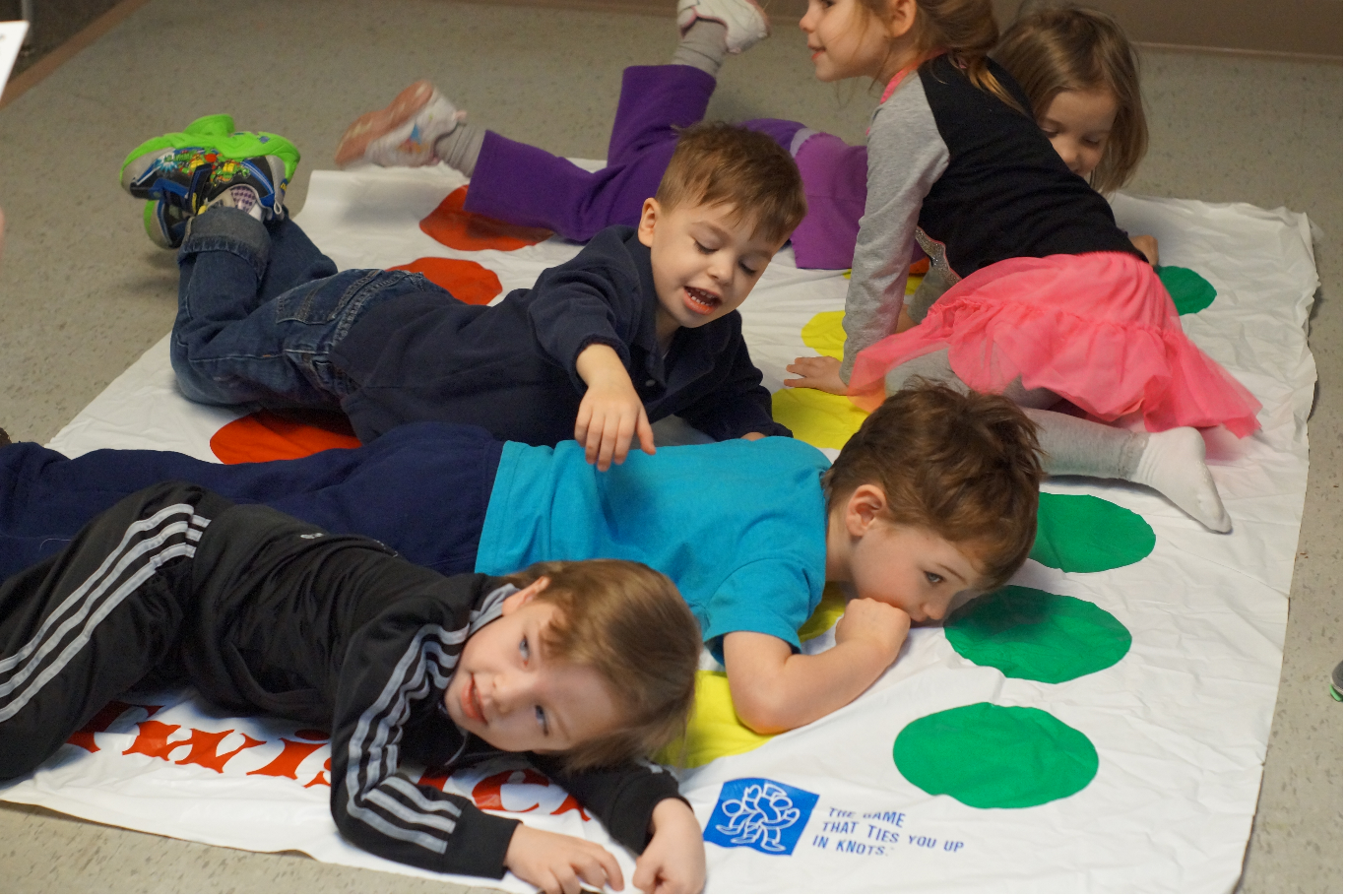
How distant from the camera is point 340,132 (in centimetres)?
217

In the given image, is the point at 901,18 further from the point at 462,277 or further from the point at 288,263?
the point at 288,263

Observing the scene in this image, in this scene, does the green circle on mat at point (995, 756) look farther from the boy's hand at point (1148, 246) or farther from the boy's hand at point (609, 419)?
the boy's hand at point (1148, 246)

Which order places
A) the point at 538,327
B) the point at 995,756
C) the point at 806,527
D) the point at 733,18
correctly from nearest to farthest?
the point at 995,756 < the point at 806,527 < the point at 538,327 < the point at 733,18

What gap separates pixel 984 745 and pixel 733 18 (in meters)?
1.33

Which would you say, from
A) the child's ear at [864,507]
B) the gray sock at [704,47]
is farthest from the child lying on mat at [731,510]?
the gray sock at [704,47]

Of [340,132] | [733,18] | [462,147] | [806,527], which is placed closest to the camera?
[806,527]

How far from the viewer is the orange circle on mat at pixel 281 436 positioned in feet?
4.39

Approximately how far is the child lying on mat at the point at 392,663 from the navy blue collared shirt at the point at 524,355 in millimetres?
293

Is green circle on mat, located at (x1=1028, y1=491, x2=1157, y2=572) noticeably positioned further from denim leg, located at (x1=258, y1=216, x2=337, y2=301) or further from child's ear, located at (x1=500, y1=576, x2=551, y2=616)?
denim leg, located at (x1=258, y1=216, x2=337, y2=301)

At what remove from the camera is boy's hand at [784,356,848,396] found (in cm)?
150

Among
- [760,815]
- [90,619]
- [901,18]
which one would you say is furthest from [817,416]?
[90,619]

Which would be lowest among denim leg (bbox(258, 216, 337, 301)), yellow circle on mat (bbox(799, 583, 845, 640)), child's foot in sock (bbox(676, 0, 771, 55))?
yellow circle on mat (bbox(799, 583, 845, 640))

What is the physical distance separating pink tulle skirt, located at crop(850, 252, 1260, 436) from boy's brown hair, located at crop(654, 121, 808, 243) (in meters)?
0.27

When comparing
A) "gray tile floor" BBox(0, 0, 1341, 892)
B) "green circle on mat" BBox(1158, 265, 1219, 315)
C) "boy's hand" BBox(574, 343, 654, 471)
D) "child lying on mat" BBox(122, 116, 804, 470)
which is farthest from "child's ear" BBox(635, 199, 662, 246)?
"green circle on mat" BBox(1158, 265, 1219, 315)
